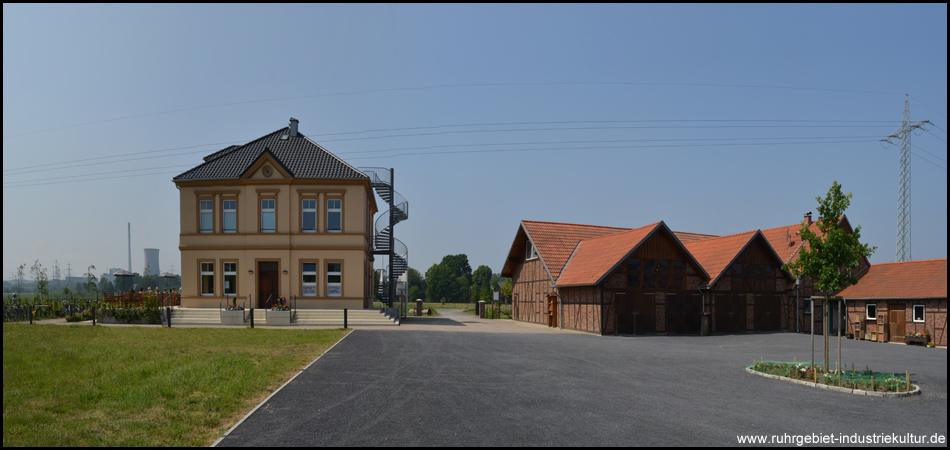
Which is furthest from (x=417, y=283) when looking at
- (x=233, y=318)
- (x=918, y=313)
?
(x=918, y=313)

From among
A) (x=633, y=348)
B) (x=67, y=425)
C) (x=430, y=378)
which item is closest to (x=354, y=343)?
(x=430, y=378)

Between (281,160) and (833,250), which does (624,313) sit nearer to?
(833,250)

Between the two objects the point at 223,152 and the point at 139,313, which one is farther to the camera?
the point at 223,152

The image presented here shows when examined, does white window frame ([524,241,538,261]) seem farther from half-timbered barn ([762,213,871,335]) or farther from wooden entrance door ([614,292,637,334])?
half-timbered barn ([762,213,871,335])

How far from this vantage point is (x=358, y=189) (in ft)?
102

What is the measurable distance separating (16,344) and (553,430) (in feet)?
26.2

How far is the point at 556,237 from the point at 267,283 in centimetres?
1673

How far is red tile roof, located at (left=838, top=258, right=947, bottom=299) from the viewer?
25.6 meters

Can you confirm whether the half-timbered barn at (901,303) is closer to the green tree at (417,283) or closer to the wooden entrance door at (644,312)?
the wooden entrance door at (644,312)

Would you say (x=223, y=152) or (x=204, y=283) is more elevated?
(x=223, y=152)

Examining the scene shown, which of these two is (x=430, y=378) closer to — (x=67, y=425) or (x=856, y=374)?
(x=67, y=425)

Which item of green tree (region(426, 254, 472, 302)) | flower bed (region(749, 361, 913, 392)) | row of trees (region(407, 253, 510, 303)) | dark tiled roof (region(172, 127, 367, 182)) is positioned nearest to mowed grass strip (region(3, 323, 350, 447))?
flower bed (region(749, 361, 913, 392))

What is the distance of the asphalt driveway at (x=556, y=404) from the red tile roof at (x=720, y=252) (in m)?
12.4

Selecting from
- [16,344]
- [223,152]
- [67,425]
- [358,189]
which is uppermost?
[223,152]
